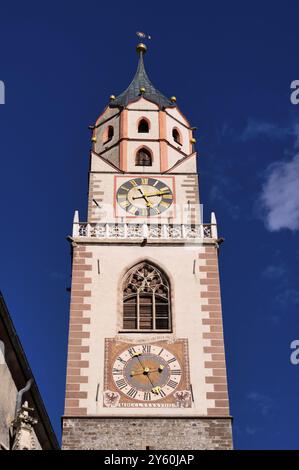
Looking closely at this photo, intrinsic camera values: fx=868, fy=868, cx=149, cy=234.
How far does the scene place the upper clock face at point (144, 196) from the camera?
3334cm

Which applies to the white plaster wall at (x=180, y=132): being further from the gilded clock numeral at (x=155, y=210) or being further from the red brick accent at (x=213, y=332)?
the red brick accent at (x=213, y=332)

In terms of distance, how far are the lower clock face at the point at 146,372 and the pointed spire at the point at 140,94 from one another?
574 inches

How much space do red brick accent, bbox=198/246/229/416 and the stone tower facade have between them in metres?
0.03

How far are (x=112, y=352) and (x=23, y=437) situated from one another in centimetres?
838

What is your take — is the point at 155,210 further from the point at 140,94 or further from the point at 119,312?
the point at 140,94

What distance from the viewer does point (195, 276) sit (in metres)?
30.0

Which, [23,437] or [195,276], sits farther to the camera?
[195,276]

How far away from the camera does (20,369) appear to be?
2080cm

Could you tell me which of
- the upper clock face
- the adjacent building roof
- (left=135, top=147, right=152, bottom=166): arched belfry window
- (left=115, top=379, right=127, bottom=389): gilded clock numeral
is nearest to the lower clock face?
(left=115, top=379, right=127, bottom=389): gilded clock numeral

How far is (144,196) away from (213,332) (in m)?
7.51

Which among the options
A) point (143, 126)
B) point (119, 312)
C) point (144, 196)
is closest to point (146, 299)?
point (119, 312)
